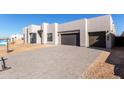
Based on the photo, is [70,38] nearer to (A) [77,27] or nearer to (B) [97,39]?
(A) [77,27]

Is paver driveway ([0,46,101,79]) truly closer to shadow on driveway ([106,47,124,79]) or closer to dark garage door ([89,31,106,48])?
shadow on driveway ([106,47,124,79])

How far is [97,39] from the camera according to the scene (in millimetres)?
16703

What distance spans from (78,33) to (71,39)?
1.99 metres

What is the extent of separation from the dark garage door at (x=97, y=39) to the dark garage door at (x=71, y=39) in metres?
2.63

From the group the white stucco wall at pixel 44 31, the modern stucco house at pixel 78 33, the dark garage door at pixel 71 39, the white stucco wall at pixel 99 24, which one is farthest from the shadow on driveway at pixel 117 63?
the white stucco wall at pixel 44 31

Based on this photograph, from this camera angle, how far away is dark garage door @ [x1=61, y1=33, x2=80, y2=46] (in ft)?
64.5

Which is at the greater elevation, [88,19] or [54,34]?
[88,19]

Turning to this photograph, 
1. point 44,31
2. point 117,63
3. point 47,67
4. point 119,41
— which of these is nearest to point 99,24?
point 119,41

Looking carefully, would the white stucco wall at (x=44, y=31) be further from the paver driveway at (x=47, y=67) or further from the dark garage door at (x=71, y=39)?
the paver driveway at (x=47, y=67)

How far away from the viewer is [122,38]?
2250 centimetres
